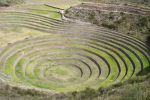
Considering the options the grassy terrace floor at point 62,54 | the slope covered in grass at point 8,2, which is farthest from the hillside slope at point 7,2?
the grassy terrace floor at point 62,54

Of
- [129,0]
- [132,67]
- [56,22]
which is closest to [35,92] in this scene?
[132,67]

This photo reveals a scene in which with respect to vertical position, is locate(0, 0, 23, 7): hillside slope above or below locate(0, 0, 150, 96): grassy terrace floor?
above

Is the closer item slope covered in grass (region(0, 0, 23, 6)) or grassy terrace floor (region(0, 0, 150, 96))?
grassy terrace floor (region(0, 0, 150, 96))

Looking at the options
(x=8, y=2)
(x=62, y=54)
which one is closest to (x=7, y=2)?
(x=8, y=2)

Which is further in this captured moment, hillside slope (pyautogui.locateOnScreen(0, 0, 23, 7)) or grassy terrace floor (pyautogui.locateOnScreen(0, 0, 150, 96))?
hillside slope (pyautogui.locateOnScreen(0, 0, 23, 7))

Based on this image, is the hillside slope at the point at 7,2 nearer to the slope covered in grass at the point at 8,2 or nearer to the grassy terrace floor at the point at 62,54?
the slope covered in grass at the point at 8,2

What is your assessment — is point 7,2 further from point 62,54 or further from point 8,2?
point 62,54

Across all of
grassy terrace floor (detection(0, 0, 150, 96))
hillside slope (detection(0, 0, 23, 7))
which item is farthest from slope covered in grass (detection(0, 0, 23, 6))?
grassy terrace floor (detection(0, 0, 150, 96))

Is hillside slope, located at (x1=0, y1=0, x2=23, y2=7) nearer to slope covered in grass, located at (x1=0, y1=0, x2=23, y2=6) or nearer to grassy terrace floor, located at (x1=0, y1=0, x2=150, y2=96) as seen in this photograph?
slope covered in grass, located at (x1=0, y1=0, x2=23, y2=6)

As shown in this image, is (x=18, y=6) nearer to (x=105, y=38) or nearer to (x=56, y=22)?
(x=56, y=22)
